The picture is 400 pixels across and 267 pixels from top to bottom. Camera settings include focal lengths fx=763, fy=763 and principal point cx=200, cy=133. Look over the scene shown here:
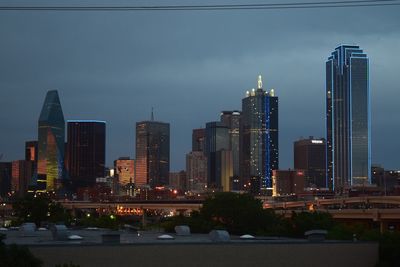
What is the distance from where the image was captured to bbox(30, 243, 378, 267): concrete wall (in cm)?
4025

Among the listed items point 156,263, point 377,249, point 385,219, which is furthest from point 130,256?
point 385,219

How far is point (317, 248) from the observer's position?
4588 cm

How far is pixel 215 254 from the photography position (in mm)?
43344

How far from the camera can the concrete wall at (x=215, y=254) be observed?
40.2 meters

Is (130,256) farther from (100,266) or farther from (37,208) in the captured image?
(37,208)

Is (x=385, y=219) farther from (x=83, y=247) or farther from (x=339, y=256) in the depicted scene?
(x=83, y=247)

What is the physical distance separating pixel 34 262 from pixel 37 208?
3714 inches

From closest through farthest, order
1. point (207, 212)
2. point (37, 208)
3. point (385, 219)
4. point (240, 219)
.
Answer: point (240, 219) < point (207, 212) < point (37, 208) < point (385, 219)

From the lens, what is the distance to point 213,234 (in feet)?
167

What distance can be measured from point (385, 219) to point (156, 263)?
103769 millimetres

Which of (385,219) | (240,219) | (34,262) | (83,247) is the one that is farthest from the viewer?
(385,219)

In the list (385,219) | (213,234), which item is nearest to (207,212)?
(385,219)

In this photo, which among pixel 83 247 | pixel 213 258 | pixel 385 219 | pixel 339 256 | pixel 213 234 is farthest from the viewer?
pixel 385 219

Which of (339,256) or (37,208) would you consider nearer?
(339,256)
